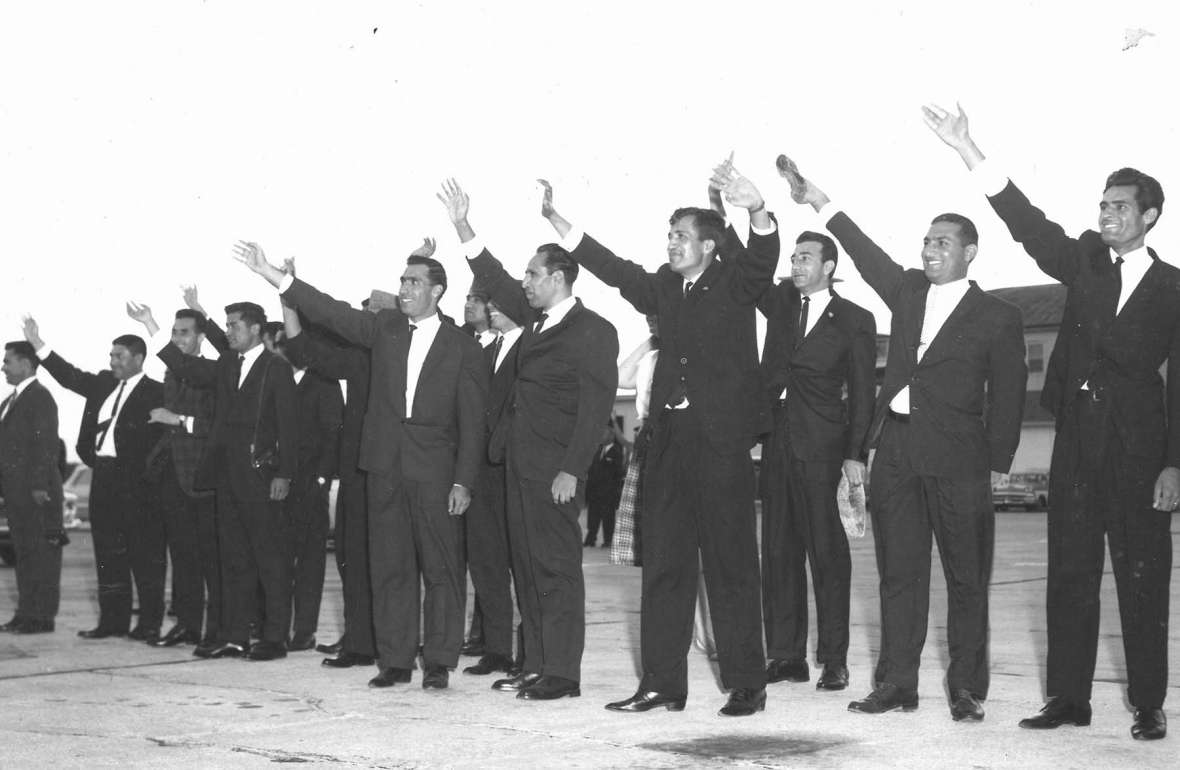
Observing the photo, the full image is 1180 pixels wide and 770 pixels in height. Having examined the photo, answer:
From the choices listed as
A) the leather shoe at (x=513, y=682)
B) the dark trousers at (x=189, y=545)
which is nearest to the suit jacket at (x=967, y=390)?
the leather shoe at (x=513, y=682)

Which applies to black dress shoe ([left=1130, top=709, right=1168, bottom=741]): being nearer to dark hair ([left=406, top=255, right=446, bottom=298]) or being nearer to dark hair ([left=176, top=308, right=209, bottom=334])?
dark hair ([left=406, top=255, right=446, bottom=298])

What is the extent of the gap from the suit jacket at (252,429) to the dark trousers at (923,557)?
3.73m

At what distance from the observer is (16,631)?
32.8ft

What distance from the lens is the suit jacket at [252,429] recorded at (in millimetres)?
8594

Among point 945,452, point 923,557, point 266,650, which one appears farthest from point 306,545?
point 945,452

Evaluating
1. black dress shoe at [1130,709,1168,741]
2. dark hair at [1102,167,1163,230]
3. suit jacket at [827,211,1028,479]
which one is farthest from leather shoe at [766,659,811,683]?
dark hair at [1102,167,1163,230]

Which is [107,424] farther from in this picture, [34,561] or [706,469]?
[706,469]

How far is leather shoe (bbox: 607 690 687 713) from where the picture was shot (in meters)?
6.04

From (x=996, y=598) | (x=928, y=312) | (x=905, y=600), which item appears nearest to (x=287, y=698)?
(x=905, y=600)

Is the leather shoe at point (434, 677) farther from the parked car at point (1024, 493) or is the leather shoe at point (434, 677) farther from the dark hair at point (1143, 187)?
the parked car at point (1024, 493)

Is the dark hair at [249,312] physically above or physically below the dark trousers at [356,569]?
above

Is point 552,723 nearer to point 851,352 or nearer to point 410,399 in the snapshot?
point 410,399

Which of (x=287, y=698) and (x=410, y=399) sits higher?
(x=410, y=399)

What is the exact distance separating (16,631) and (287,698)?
420 cm
